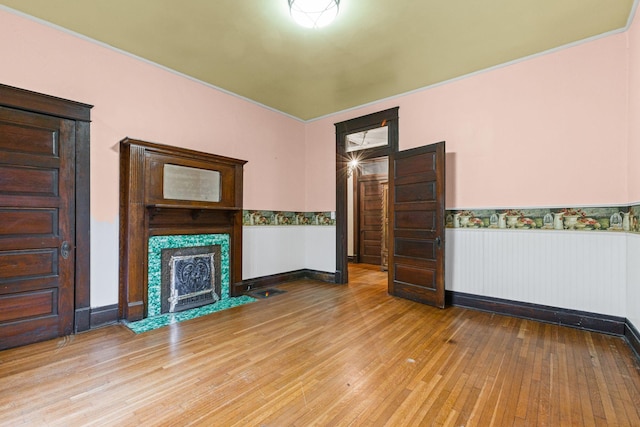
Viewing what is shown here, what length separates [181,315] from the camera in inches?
137

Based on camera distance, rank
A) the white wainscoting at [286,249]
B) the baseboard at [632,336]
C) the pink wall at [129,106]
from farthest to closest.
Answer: the white wainscoting at [286,249]
the pink wall at [129,106]
the baseboard at [632,336]

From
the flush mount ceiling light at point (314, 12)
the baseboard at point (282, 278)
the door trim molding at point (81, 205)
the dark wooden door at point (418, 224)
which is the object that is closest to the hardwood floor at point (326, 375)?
the door trim molding at point (81, 205)

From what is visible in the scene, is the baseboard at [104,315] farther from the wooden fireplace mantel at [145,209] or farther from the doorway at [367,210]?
the doorway at [367,210]

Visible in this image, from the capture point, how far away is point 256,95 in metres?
4.61

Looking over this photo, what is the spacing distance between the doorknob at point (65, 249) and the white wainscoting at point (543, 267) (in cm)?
451

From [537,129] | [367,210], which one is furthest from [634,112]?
[367,210]

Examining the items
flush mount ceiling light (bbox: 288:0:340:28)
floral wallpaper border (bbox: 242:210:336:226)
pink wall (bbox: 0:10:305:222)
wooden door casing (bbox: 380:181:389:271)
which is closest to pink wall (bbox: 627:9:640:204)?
flush mount ceiling light (bbox: 288:0:340:28)

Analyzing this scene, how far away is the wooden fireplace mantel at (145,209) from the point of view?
3.27 metres

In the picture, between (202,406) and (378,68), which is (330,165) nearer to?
(378,68)

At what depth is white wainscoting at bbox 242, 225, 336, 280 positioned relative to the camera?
476cm

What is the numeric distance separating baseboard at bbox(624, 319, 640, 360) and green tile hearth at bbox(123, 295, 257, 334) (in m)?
4.04

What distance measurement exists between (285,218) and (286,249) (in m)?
0.58

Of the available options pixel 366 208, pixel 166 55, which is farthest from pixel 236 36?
pixel 366 208

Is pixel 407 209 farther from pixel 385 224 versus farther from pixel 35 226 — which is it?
pixel 35 226
